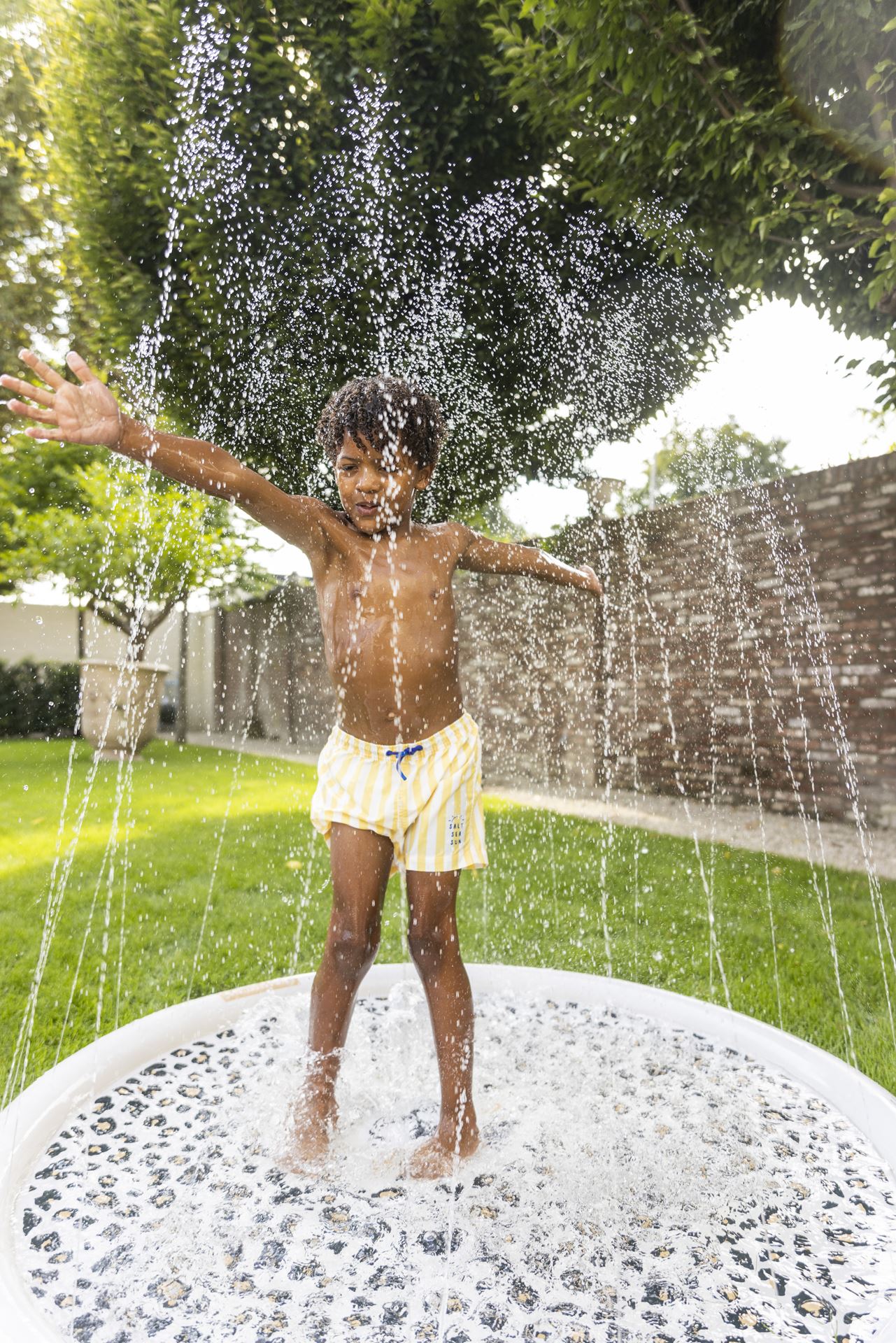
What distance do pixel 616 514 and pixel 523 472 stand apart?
7.70 ft

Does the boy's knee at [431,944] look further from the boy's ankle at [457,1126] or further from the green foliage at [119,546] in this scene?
the green foliage at [119,546]

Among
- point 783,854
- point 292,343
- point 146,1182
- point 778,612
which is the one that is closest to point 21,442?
point 292,343

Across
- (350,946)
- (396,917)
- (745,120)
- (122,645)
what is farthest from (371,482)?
(122,645)

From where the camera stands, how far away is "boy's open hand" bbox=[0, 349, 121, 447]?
4.85ft

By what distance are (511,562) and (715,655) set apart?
5.51m

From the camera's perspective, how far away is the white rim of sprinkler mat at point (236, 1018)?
4.65 feet

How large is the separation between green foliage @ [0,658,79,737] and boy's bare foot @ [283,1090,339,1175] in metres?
13.3

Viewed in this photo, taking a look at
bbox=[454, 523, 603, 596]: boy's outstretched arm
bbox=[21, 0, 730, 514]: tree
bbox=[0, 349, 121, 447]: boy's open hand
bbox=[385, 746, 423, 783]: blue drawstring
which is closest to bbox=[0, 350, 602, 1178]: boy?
bbox=[385, 746, 423, 783]: blue drawstring

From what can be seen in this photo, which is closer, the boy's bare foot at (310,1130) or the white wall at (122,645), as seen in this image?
the boy's bare foot at (310,1130)

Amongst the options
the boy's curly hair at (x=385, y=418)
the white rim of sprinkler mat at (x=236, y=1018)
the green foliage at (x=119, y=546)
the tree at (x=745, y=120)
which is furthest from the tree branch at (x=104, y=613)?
the boy's curly hair at (x=385, y=418)

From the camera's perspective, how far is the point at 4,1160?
164 cm

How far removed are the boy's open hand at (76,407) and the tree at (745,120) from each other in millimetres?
2923

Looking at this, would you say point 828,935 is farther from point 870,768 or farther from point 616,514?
point 616,514

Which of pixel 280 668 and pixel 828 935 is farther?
pixel 280 668
